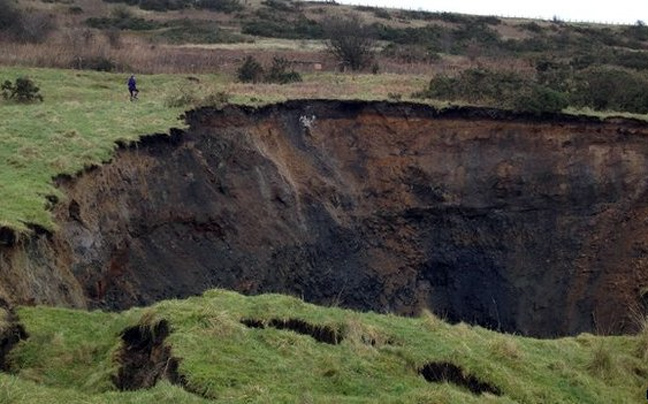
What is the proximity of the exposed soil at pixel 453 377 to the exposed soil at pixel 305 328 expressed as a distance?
1.32m

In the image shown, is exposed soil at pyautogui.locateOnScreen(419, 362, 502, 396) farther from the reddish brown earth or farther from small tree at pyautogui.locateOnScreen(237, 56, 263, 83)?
small tree at pyautogui.locateOnScreen(237, 56, 263, 83)

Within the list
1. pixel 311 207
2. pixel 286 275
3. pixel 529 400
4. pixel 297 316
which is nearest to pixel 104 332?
pixel 297 316

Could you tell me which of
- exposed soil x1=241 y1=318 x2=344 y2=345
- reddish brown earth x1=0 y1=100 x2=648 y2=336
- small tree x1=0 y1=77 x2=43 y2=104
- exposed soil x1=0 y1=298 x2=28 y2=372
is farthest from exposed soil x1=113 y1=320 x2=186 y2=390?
small tree x1=0 y1=77 x2=43 y2=104

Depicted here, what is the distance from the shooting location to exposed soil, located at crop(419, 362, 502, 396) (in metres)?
11.1

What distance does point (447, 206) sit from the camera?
26.6 m

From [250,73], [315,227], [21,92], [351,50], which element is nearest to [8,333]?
[315,227]

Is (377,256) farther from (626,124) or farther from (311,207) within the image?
(626,124)

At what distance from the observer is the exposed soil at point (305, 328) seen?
11859mm

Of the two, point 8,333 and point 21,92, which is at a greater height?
point 21,92

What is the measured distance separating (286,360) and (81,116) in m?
13.4

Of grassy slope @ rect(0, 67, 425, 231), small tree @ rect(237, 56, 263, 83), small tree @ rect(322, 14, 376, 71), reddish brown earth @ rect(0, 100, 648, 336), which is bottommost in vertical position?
reddish brown earth @ rect(0, 100, 648, 336)

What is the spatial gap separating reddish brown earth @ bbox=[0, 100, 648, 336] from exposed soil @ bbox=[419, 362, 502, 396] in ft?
38.0

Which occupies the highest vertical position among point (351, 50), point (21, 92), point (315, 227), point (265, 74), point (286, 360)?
point (351, 50)

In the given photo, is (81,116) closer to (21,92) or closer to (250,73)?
(21,92)
